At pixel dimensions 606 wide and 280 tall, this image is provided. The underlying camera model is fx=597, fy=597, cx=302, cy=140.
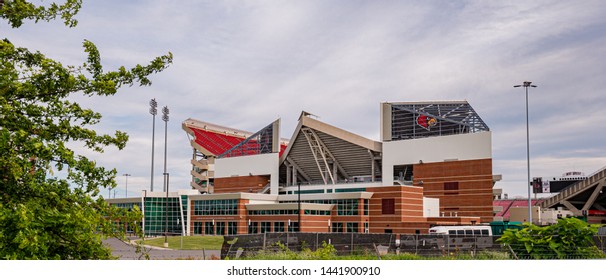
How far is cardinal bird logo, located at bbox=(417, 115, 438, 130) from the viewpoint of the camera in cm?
8844

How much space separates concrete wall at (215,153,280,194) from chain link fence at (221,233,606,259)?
242 ft

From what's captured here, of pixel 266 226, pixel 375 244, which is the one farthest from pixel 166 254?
pixel 266 226

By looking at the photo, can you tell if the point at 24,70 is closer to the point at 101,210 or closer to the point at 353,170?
the point at 101,210

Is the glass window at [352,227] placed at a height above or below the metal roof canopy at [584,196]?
below

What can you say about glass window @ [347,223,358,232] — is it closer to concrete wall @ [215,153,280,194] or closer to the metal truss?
the metal truss

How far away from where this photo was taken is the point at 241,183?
111 meters

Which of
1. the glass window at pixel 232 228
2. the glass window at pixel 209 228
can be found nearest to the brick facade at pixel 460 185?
the glass window at pixel 232 228

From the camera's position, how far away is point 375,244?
28.9m

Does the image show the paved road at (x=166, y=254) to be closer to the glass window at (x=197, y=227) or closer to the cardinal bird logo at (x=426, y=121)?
the glass window at (x=197, y=227)

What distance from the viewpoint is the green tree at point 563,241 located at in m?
20.5

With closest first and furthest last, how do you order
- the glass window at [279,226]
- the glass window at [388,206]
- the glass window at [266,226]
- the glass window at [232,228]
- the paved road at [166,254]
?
the paved road at [166,254] → the glass window at [388,206] → the glass window at [279,226] → the glass window at [266,226] → the glass window at [232,228]

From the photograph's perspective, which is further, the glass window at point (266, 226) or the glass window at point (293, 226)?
the glass window at point (266, 226)

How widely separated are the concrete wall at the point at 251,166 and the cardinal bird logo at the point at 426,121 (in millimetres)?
27968

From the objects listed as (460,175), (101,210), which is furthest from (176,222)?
(101,210)
